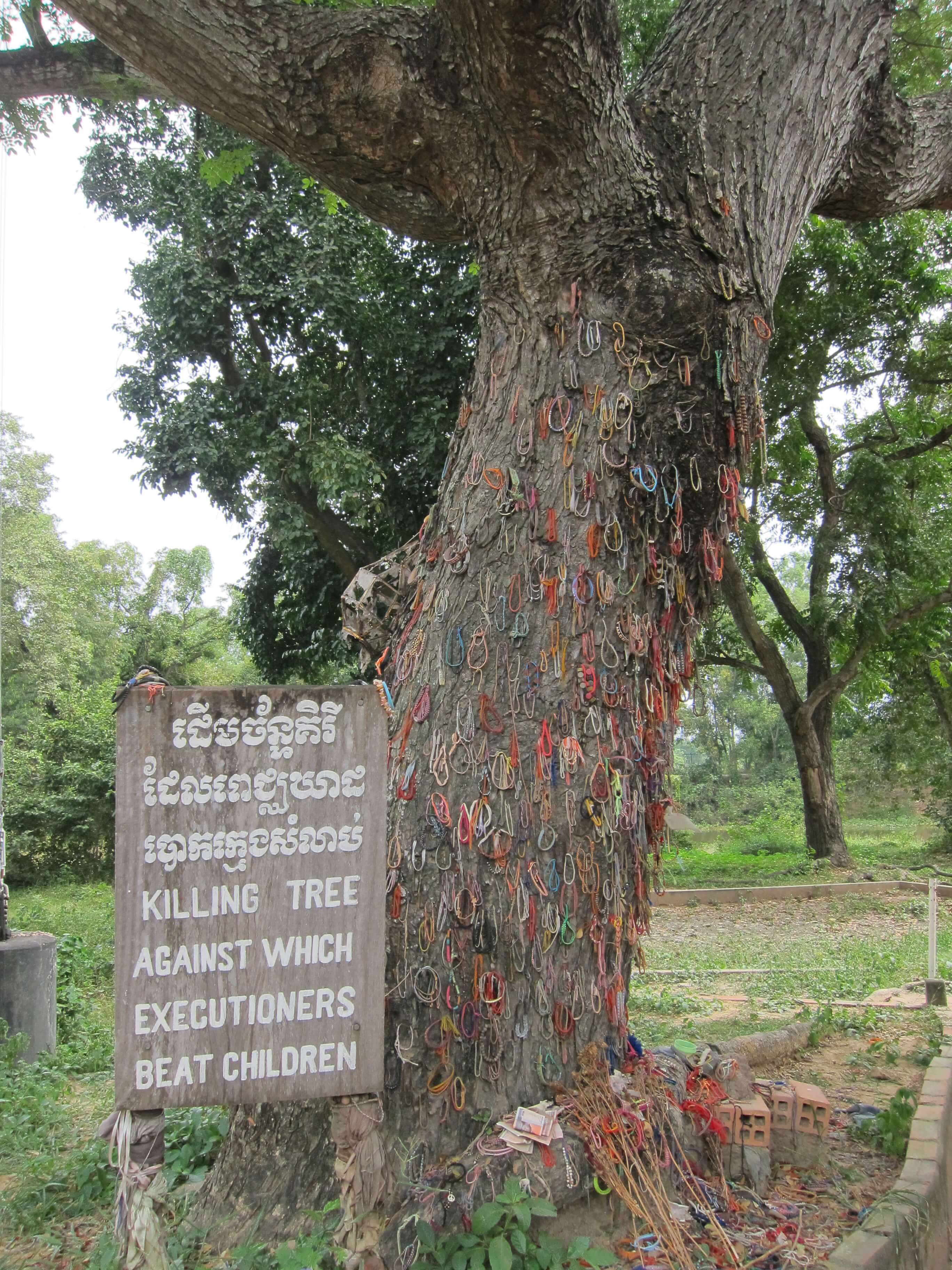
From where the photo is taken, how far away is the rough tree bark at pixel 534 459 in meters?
3.15

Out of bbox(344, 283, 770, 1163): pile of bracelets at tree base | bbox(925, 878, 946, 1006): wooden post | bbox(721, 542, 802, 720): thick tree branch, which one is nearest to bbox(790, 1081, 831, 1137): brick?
bbox(344, 283, 770, 1163): pile of bracelets at tree base

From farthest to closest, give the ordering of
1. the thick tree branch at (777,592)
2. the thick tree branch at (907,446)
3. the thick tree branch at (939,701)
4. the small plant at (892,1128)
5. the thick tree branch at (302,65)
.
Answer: the thick tree branch at (939,701) < the thick tree branch at (777,592) < the thick tree branch at (907,446) < the small plant at (892,1128) < the thick tree branch at (302,65)

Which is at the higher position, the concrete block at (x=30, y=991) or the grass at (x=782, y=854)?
the concrete block at (x=30, y=991)

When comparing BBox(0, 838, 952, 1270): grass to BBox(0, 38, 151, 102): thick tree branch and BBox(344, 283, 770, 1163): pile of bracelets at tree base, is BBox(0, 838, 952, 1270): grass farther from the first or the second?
BBox(0, 38, 151, 102): thick tree branch

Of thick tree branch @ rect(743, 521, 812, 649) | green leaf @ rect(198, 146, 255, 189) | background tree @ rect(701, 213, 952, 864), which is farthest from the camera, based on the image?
thick tree branch @ rect(743, 521, 812, 649)

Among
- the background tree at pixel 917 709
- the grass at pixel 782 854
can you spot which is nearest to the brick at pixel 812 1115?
the grass at pixel 782 854

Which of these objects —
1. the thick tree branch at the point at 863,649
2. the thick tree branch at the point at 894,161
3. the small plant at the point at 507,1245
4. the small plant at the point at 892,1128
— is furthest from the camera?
the thick tree branch at the point at 863,649

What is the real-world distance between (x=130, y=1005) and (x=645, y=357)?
2.65m

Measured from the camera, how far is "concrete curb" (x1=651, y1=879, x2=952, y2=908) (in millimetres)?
13969

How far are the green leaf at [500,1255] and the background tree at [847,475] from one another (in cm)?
1167

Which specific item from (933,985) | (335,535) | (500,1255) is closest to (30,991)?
(500,1255)

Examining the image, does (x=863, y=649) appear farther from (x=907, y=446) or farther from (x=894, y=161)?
(x=894, y=161)

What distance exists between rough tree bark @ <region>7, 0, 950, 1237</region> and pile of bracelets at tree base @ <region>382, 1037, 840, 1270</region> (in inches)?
5.7

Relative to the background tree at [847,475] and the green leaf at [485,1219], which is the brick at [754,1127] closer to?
the green leaf at [485,1219]
